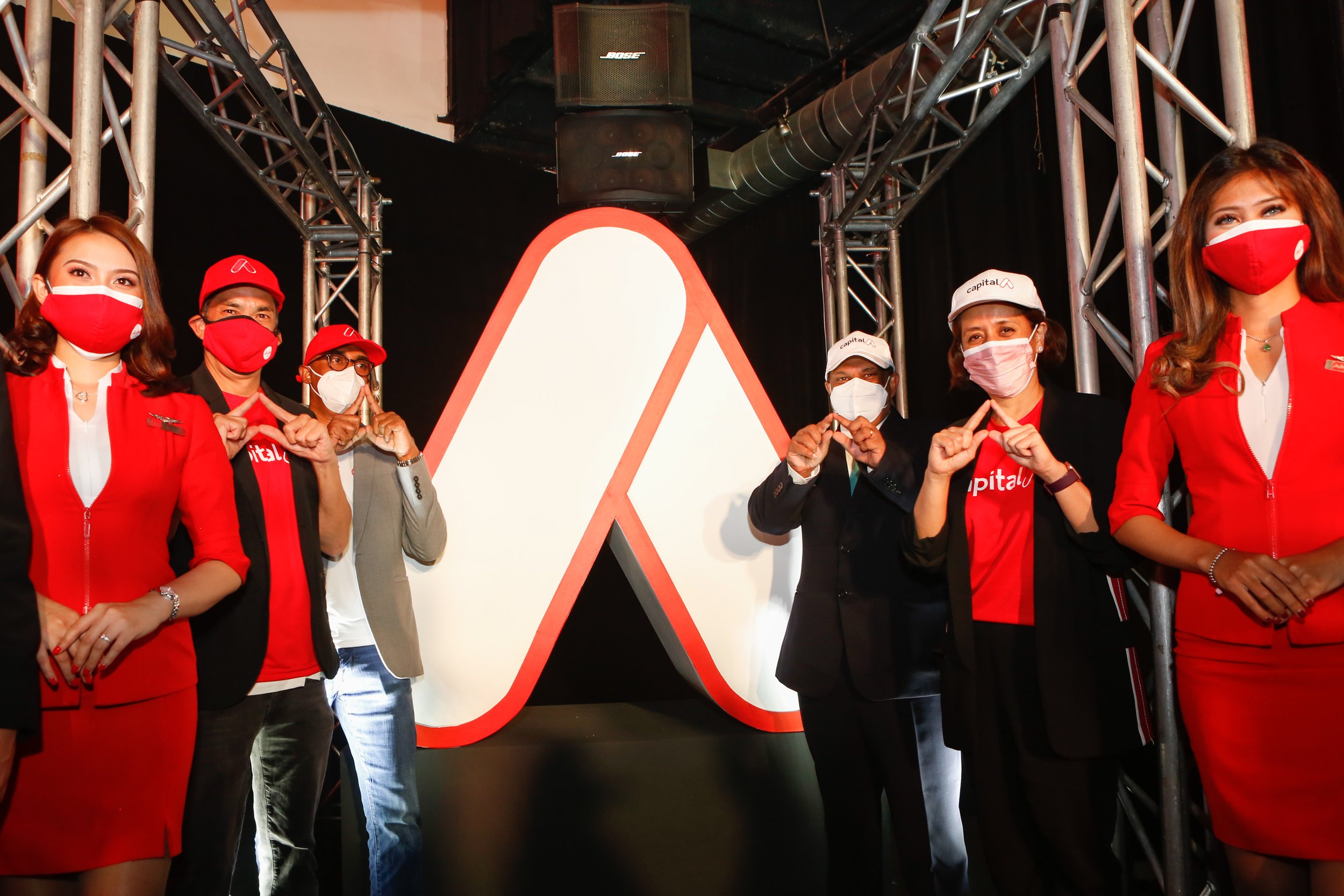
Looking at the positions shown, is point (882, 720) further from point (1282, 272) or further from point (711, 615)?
point (1282, 272)

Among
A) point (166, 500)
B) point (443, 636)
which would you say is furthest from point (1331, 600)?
point (443, 636)

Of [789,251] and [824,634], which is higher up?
[789,251]

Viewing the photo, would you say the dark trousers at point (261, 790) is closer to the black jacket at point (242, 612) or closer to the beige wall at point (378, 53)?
the black jacket at point (242, 612)

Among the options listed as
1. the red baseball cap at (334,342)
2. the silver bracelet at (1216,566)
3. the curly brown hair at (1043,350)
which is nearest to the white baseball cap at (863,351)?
the curly brown hair at (1043,350)

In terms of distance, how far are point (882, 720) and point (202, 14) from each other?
11.8ft

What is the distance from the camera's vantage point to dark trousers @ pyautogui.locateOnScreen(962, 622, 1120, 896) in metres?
1.92

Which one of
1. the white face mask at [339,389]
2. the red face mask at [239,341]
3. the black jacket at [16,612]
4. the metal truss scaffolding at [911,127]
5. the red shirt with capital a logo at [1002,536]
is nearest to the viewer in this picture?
the black jacket at [16,612]

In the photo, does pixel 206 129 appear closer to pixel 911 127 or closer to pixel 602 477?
pixel 602 477

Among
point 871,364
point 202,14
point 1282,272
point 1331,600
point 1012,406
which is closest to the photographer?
point 1331,600

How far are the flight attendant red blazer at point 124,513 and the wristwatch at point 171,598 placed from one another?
0.10 feet

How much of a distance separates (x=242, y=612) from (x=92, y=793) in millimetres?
651

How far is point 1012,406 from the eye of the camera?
2.23 m

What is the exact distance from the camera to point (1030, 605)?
2.04 m

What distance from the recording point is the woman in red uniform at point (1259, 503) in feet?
5.07
